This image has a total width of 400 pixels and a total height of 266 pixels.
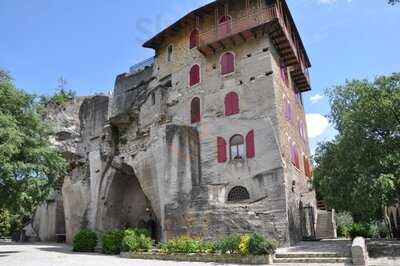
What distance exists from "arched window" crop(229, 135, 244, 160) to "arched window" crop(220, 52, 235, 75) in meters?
4.70

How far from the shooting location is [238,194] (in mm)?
21797

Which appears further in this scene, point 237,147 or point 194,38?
point 194,38

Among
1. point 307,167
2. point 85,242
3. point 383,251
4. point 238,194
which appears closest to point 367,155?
point 383,251

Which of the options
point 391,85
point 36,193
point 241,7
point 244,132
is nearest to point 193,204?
point 244,132

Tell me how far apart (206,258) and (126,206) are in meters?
15.7

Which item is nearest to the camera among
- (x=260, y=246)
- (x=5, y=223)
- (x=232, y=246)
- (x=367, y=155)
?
(x=260, y=246)

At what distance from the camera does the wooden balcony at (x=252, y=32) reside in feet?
75.3

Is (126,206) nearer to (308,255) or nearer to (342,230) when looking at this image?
(342,230)

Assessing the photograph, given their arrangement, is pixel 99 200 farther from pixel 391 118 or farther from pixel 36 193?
pixel 391 118

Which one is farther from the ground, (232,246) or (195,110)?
(195,110)

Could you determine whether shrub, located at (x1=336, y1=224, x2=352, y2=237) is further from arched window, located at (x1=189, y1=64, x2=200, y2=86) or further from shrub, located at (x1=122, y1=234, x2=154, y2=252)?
shrub, located at (x1=122, y1=234, x2=154, y2=252)

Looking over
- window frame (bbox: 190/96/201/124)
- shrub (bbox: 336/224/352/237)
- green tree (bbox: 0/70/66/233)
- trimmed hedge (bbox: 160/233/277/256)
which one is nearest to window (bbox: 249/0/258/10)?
window frame (bbox: 190/96/201/124)

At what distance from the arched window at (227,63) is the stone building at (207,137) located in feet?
0.24

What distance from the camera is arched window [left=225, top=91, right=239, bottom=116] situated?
23.6 m
